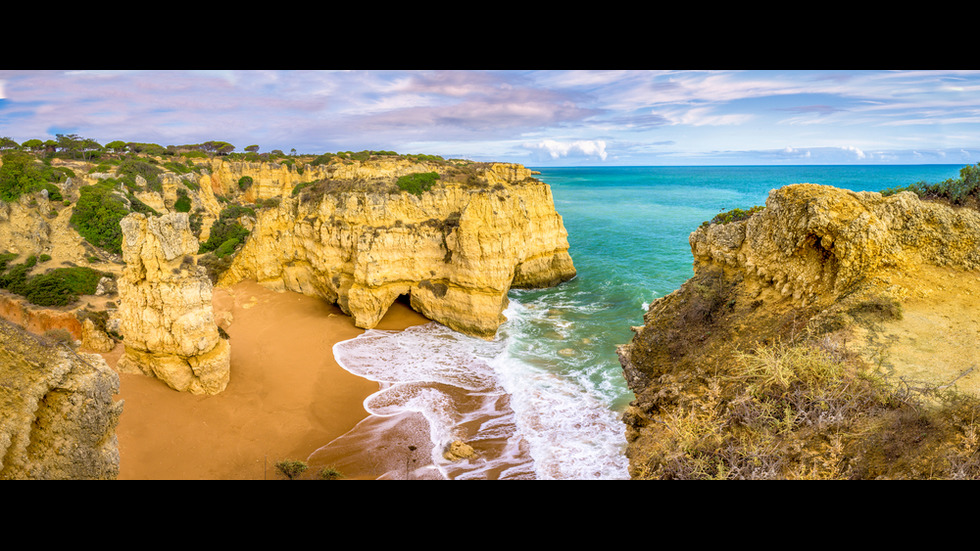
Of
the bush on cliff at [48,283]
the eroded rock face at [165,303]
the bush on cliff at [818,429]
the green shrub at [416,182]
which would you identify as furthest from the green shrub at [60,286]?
the bush on cliff at [818,429]

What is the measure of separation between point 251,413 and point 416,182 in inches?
490

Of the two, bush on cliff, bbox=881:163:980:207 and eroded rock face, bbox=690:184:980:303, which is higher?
bush on cliff, bbox=881:163:980:207

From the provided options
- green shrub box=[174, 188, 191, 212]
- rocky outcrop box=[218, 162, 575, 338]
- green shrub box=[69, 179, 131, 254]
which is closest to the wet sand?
rocky outcrop box=[218, 162, 575, 338]

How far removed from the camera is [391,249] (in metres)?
19.5

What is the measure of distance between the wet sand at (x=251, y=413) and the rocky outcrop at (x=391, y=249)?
11.0 feet

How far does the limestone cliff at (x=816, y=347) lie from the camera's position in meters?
5.01

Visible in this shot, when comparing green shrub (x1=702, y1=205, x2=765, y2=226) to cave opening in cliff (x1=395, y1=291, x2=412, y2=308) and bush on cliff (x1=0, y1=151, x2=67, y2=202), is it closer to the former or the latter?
cave opening in cliff (x1=395, y1=291, x2=412, y2=308)

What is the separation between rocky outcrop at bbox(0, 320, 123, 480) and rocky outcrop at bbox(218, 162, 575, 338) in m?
13.9

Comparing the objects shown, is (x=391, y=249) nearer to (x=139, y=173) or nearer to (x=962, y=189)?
(x=962, y=189)

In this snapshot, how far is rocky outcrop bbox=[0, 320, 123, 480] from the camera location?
4039 millimetres

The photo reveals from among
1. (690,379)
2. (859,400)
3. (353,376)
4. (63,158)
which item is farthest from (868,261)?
(63,158)

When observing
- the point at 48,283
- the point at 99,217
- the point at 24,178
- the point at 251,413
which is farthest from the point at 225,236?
the point at 251,413

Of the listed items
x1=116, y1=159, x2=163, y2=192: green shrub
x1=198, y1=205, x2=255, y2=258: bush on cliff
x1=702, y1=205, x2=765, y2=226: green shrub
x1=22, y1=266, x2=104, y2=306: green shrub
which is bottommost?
x1=22, y1=266, x2=104, y2=306: green shrub
